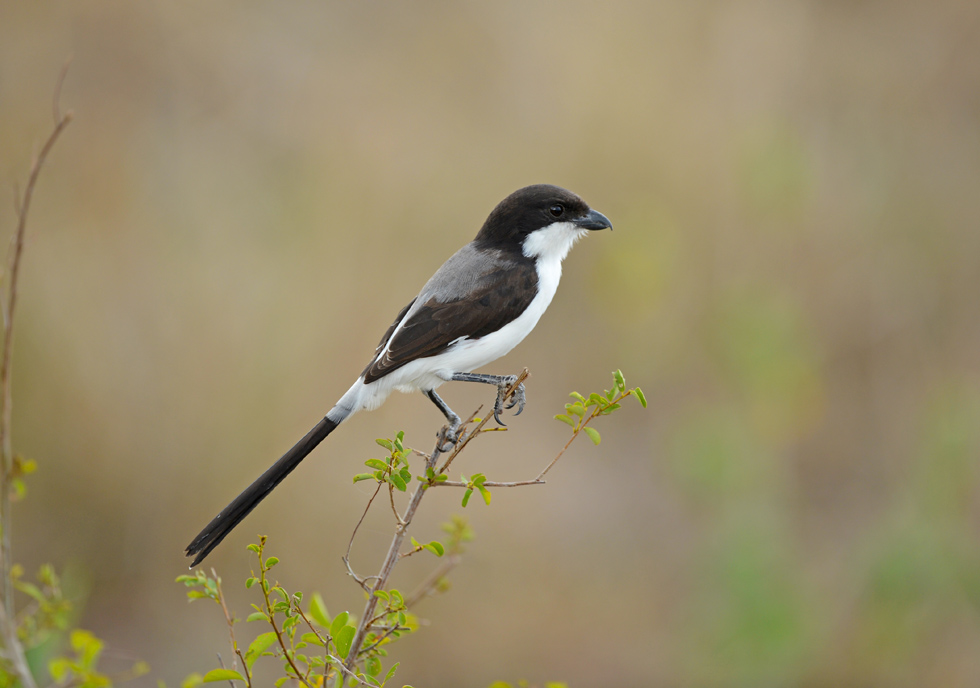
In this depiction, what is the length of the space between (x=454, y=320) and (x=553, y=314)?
4365 millimetres

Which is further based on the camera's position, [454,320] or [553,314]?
[553,314]

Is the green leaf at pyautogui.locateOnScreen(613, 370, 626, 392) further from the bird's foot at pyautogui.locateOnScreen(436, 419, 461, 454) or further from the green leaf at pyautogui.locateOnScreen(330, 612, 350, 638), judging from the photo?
the green leaf at pyautogui.locateOnScreen(330, 612, 350, 638)

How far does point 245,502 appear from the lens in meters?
2.28

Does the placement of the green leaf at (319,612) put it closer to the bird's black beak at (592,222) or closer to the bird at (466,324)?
the bird at (466,324)

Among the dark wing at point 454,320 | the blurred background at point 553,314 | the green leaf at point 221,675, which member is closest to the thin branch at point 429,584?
the green leaf at point 221,675

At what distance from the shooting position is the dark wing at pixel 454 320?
8.67ft

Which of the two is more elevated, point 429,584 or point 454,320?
point 454,320

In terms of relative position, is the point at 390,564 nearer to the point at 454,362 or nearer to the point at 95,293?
the point at 454,362

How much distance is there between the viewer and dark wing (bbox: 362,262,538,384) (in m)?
2.64

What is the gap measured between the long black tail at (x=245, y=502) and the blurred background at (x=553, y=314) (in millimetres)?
2123

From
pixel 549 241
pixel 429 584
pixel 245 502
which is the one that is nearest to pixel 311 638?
Result: pixel 429 584

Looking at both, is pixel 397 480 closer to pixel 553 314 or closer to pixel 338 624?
pixel 338 624

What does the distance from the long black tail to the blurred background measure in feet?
6.97

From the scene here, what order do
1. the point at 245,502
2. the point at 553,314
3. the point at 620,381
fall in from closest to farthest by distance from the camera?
the point at 620,381 → the point at 245,502 → the point at 553,314
